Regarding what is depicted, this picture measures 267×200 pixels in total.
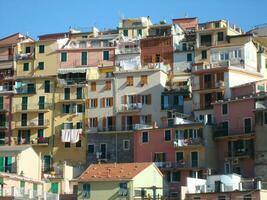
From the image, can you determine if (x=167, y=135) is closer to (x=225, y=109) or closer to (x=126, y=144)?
(x=225, y=109)

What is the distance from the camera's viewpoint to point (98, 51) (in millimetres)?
92750

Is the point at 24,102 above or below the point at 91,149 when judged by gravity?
above

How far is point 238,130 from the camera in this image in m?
75.1

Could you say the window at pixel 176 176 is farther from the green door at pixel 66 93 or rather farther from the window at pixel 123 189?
the green door at pixel 66 93

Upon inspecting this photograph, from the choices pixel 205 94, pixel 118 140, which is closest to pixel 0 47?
pixel 118 140

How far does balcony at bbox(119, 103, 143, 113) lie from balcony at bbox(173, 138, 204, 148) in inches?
357

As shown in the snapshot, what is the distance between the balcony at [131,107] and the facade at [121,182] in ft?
46.3

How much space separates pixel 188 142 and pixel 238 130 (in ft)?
16.6

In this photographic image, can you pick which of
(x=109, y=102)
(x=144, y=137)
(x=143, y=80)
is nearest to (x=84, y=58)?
(x=109, y=102)

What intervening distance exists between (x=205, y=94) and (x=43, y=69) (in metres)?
21.6

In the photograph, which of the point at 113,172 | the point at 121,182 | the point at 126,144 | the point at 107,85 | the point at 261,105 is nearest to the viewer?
the point at 121,182

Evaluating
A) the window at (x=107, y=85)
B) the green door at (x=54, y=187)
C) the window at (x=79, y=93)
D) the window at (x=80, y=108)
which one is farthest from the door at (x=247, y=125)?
the window at (x=79, y=93)

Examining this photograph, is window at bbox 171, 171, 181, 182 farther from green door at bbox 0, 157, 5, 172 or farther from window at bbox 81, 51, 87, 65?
window at bbox 81, 51, 87, 65

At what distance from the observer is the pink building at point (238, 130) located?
73.3 m
